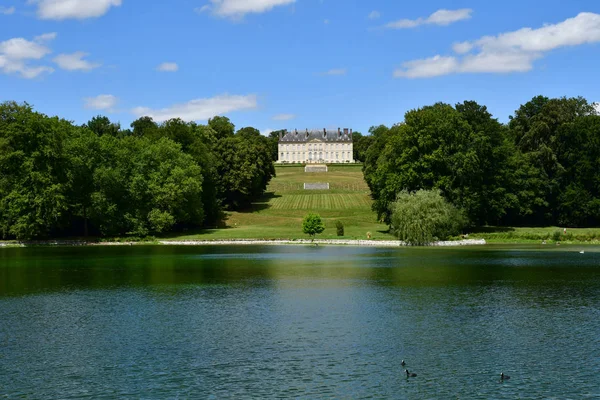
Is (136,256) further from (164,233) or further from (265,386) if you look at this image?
(265,386)

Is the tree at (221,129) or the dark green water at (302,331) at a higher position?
the tree at (221,129)

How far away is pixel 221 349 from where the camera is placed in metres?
21.1

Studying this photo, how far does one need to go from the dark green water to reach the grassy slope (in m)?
32.3

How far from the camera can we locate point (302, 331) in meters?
23.7

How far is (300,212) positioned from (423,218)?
37015 millimetres

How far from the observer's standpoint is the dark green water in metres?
17.3

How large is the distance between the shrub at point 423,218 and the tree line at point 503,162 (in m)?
3.24

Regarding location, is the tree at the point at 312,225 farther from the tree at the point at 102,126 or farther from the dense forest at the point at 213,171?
the tree at the point at 102,126

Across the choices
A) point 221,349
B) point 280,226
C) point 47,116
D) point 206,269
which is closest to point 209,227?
point 280,226

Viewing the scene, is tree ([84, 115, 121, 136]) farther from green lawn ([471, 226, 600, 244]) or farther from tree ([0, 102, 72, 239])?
green lawn ([471, 226, 600, 244])

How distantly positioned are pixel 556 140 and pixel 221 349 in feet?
241

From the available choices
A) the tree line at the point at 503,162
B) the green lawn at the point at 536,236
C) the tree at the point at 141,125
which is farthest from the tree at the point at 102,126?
the green lawn at the point at 536,236

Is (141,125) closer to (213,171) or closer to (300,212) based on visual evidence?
(213,171)

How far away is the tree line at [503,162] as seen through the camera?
234 feet
